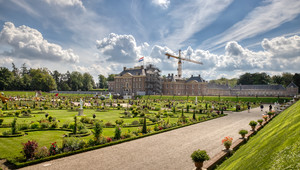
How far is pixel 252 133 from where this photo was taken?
12766 millimetres

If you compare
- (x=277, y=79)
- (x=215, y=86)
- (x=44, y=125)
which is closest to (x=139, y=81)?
(x=215, y=86)

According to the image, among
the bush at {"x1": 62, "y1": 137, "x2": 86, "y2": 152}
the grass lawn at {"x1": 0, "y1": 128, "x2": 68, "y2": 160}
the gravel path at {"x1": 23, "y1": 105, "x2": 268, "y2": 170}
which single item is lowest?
the gravel path at {"x1": 23, "y1": 105, "x2": 268, "y2": 170}

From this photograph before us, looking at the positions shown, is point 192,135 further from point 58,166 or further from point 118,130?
point 58,166

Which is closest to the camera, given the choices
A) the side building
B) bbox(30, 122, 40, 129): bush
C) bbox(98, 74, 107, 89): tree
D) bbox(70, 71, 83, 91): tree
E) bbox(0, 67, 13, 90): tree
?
bbox(30, 122, 40, 129): bush

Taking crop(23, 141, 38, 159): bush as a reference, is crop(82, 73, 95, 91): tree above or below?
above

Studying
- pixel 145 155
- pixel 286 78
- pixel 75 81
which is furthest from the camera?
pixel 75 81

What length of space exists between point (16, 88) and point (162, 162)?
84790mm

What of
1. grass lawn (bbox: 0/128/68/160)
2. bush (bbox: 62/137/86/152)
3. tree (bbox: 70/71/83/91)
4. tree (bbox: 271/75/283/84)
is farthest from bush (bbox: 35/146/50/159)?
tree (bbox: 271/75/283/84)

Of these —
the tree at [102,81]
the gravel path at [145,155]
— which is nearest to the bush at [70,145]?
the gravel path at [145,155]

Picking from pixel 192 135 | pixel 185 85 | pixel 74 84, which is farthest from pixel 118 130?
pixel 74 84

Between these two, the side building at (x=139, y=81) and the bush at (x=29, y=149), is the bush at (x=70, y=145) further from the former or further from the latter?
the side building at (x=139, y=81)

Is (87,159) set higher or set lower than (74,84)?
lower

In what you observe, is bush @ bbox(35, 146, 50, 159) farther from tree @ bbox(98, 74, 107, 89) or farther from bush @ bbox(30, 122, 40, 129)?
tree @ bbox(98, 74, 107, 89)

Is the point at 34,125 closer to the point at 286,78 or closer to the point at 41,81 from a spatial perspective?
the point at 41,81
